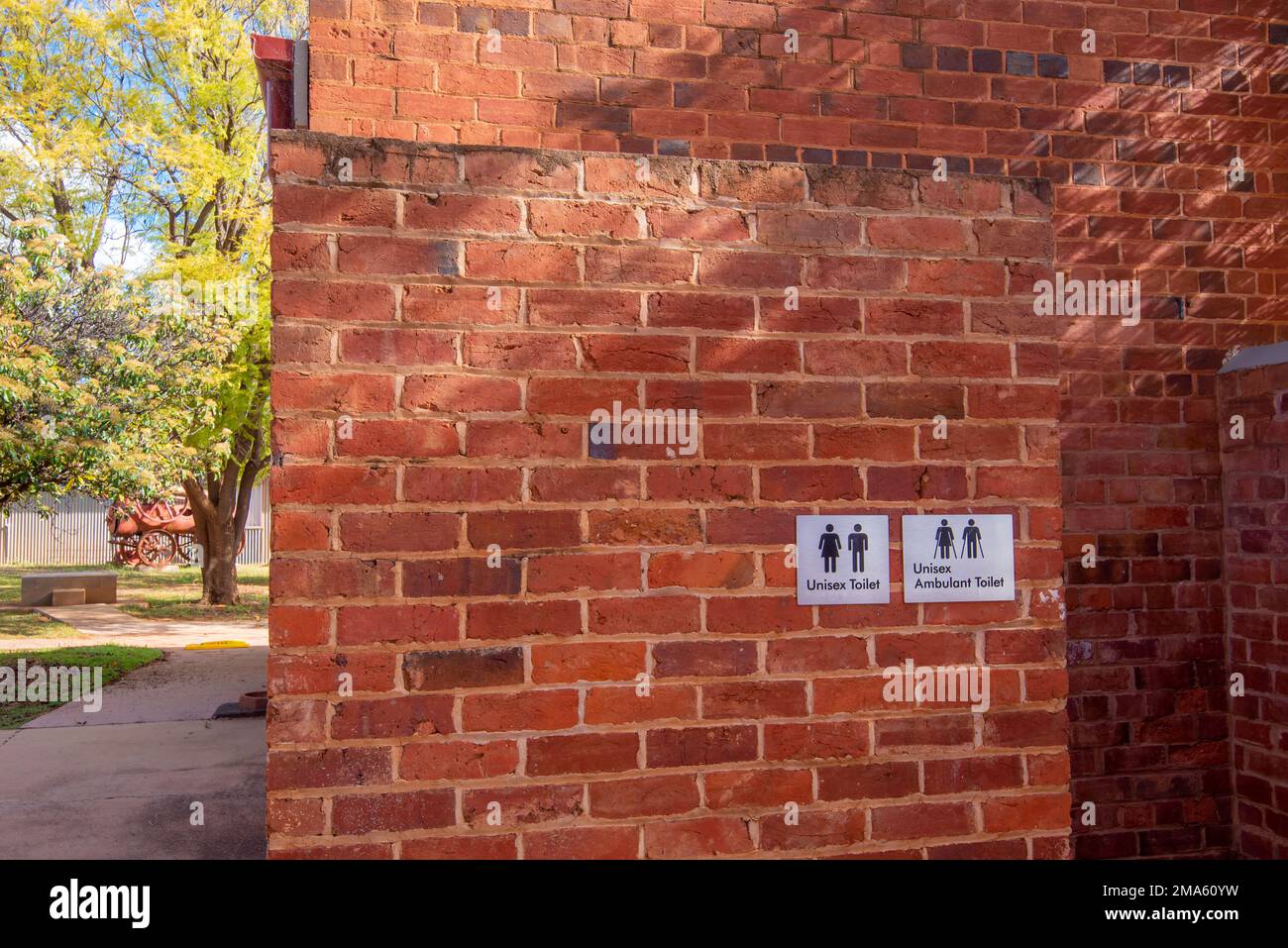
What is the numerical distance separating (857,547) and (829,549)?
72 mm

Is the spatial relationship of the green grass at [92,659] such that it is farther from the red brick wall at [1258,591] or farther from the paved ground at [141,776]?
the red brick wall at [1258,591]

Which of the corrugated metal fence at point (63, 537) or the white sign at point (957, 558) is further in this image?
the corrugated metal fence at point (63, 537)

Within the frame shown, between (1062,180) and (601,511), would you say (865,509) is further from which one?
(1062,180)

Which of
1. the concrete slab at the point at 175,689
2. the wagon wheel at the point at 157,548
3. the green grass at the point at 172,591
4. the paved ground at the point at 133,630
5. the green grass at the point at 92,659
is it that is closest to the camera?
the concrete slab at the point at 175,689

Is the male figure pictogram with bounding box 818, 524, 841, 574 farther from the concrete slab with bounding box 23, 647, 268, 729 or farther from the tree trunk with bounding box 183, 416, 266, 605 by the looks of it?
the tree trunk with bounding box 183, 416, 266, 605

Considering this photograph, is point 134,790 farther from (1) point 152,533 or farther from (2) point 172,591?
(1) point 152,533

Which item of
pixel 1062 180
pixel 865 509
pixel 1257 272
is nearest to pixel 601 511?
pixel 865 509

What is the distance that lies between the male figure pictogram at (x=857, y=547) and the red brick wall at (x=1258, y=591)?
223cm

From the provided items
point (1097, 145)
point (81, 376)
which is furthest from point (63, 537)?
point (1097, 145)

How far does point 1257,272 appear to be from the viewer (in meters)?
4.08

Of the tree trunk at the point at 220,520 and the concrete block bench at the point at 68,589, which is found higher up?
the tree trunk at the point at 220,520

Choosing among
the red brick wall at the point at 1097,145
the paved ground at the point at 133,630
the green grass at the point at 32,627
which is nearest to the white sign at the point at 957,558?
the red brick wall at the point at 1097,145

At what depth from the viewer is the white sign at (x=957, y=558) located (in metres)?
2.52

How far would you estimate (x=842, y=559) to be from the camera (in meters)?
2.49
